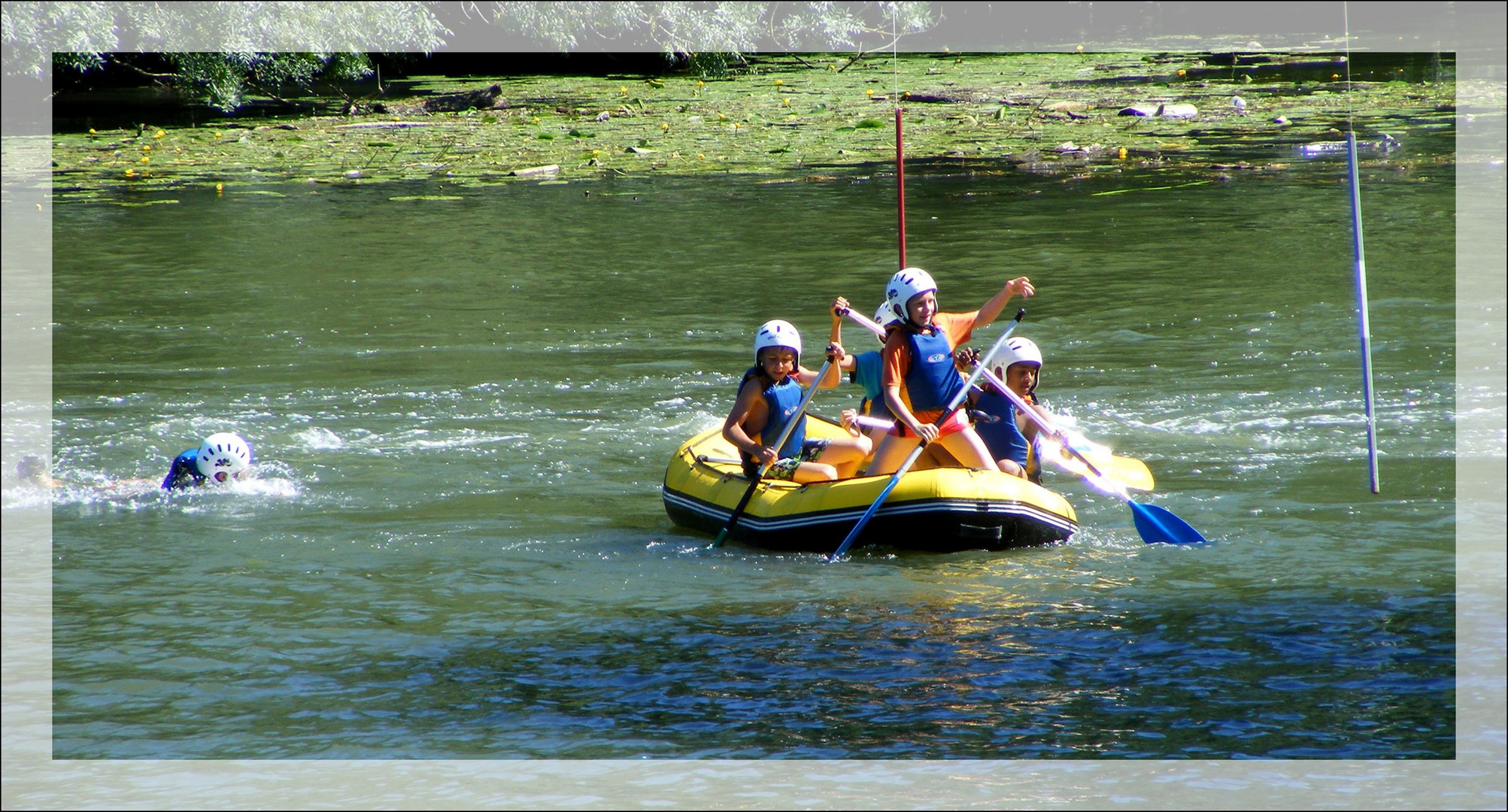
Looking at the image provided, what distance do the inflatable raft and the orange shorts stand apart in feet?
0.84

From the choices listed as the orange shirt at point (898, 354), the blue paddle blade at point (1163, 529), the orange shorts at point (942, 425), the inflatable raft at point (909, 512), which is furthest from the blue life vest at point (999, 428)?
the blue paddle blade at point (1163, 529)

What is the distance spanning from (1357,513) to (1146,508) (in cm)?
128

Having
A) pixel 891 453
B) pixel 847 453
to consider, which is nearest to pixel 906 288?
pixel 891 453

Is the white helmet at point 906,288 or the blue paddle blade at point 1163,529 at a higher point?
the white helmet at point 906,288

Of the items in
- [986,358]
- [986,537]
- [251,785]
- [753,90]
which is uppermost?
[753,90]

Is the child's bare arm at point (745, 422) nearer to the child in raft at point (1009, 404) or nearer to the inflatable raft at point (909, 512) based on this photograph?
the inflatable raft at point (909, 512)

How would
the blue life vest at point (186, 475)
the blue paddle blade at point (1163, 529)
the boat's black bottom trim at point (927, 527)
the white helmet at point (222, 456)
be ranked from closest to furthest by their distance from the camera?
the boat's black bottom trim at point (927, 527), the blue paddle blade at point (1163, 529), the white helmet at point (222, 456), the blue life vest at point (186, 475)

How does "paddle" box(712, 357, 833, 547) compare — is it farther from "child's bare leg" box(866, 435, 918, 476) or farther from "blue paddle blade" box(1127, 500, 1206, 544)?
"blue paddle blade" box(1127, 500, 1206, 544)

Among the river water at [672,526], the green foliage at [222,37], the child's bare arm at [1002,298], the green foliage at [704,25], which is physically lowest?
the river water at [672,526]

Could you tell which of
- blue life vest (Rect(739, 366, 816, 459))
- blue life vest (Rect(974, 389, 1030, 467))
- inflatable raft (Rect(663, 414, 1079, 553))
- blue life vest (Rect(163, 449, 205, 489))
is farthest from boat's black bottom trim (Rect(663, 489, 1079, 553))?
blue life vest (Rect(163, 449, 205, 489))

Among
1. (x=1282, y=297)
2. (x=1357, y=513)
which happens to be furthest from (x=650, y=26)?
(x=1357, y=513)

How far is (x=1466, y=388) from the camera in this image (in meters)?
10.4

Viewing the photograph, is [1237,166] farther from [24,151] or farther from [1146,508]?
[24,151]

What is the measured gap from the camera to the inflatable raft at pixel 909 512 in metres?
7.43
